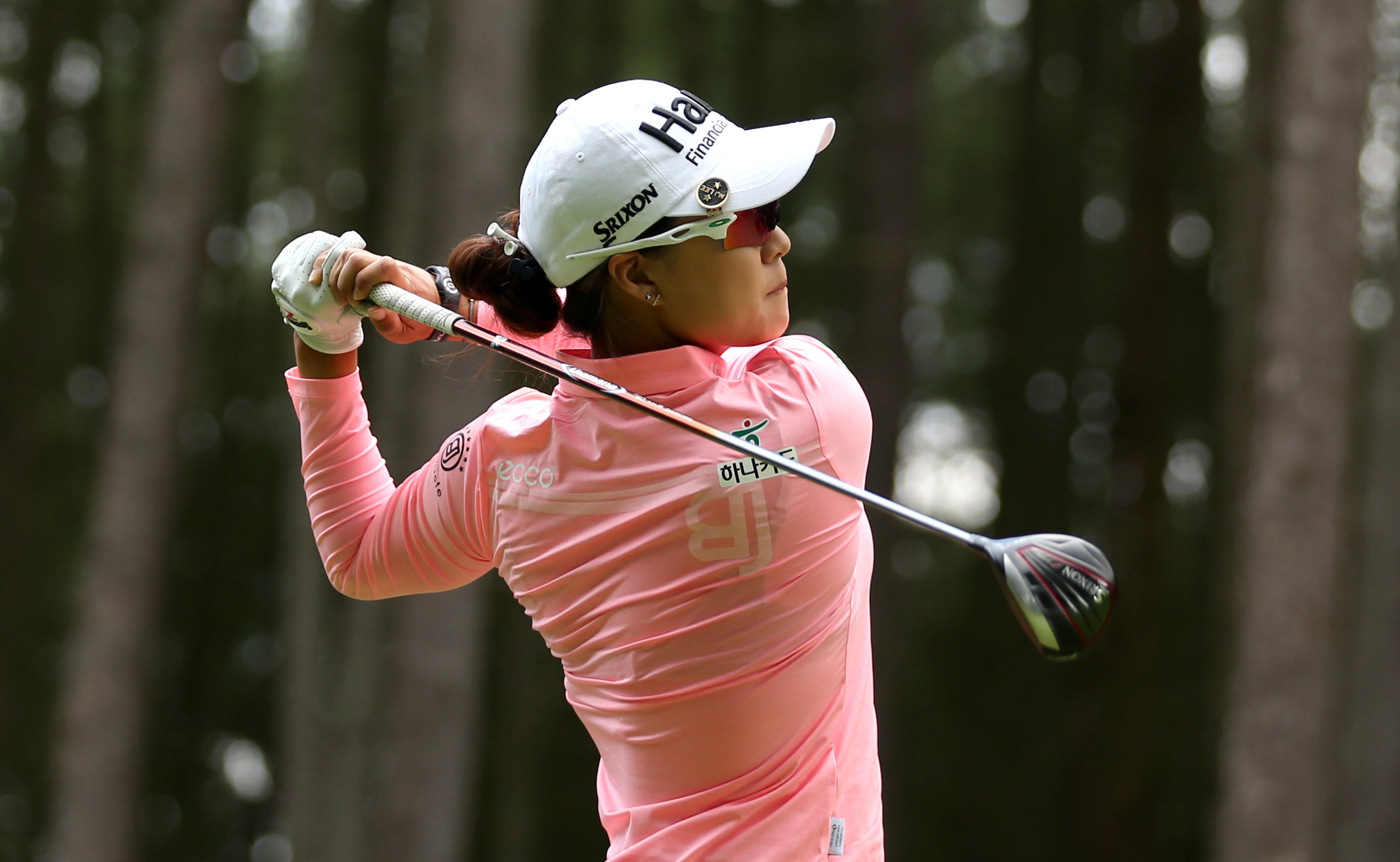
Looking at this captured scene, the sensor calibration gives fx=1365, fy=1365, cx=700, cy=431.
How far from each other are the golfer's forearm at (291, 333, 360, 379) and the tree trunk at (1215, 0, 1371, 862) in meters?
5.25

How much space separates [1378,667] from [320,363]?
8.68 meters

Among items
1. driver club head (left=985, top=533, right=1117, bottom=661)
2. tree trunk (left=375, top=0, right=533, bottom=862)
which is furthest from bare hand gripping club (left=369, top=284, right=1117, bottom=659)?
tree trunk (left=375, top=0, right=533, bottom=862)

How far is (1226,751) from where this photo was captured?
6.36 metres

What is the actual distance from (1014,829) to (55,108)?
11999mm

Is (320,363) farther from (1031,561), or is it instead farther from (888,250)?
(888,250)

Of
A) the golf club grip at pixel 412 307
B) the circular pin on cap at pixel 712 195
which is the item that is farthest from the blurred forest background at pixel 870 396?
the circular pin on cap at pixel 712 195

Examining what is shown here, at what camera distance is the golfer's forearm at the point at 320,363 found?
6.75ft

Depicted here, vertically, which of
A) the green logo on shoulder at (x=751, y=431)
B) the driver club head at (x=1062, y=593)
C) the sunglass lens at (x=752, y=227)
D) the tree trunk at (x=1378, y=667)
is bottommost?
the tree trunk at (x=1378, y=667)

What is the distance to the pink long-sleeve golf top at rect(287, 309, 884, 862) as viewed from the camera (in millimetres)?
1772

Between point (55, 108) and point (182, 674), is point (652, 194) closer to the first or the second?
point (55, 108)

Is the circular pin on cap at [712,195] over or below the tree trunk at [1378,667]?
over

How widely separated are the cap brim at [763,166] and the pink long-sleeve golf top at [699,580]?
196mm

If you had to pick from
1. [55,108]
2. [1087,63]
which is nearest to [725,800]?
[55,108]

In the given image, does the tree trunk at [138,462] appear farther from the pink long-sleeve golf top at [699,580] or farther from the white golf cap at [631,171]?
the white golf cap at [631,171]
